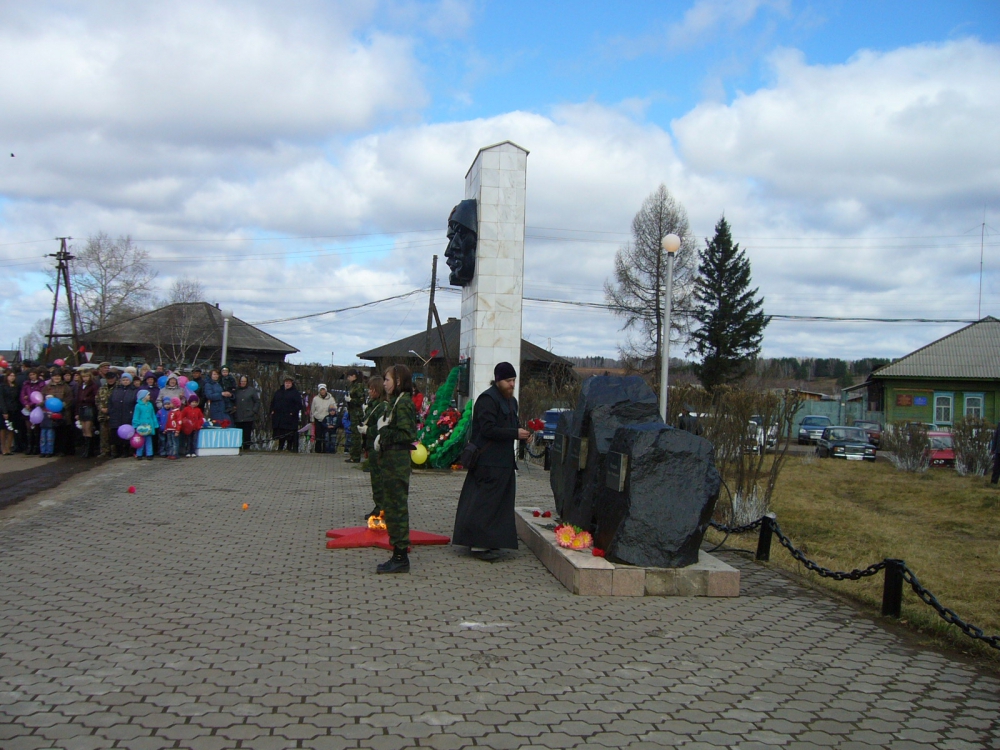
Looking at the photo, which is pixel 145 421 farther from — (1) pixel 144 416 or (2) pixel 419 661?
(2) pixel 419 661

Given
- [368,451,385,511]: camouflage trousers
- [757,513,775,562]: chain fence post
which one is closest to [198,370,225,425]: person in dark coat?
[368,451,385,511]: camouflage trousers

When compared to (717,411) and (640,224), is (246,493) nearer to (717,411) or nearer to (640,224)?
(717,411)

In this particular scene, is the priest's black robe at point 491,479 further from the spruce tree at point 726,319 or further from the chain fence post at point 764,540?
the spruce tree at point 726,319

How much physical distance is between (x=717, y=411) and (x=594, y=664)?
894 centimetres

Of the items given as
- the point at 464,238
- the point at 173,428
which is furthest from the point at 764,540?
the point at 173,428

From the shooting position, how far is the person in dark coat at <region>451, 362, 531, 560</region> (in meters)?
7.73

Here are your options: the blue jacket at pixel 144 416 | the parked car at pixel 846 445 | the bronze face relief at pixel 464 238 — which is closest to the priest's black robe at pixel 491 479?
the bronze face relief at pixel 464 238

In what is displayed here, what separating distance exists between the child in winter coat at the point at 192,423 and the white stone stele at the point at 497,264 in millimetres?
5549

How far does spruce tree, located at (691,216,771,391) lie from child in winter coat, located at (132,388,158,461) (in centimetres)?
3762

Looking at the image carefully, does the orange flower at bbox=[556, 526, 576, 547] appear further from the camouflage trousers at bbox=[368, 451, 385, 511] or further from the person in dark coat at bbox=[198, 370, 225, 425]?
the person in dark coat at bbox=[198, 370, 225, 425]

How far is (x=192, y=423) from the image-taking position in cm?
1631

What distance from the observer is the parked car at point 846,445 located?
29984 mm

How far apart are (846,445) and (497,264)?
64.7 feet

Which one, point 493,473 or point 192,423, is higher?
point 192,423
